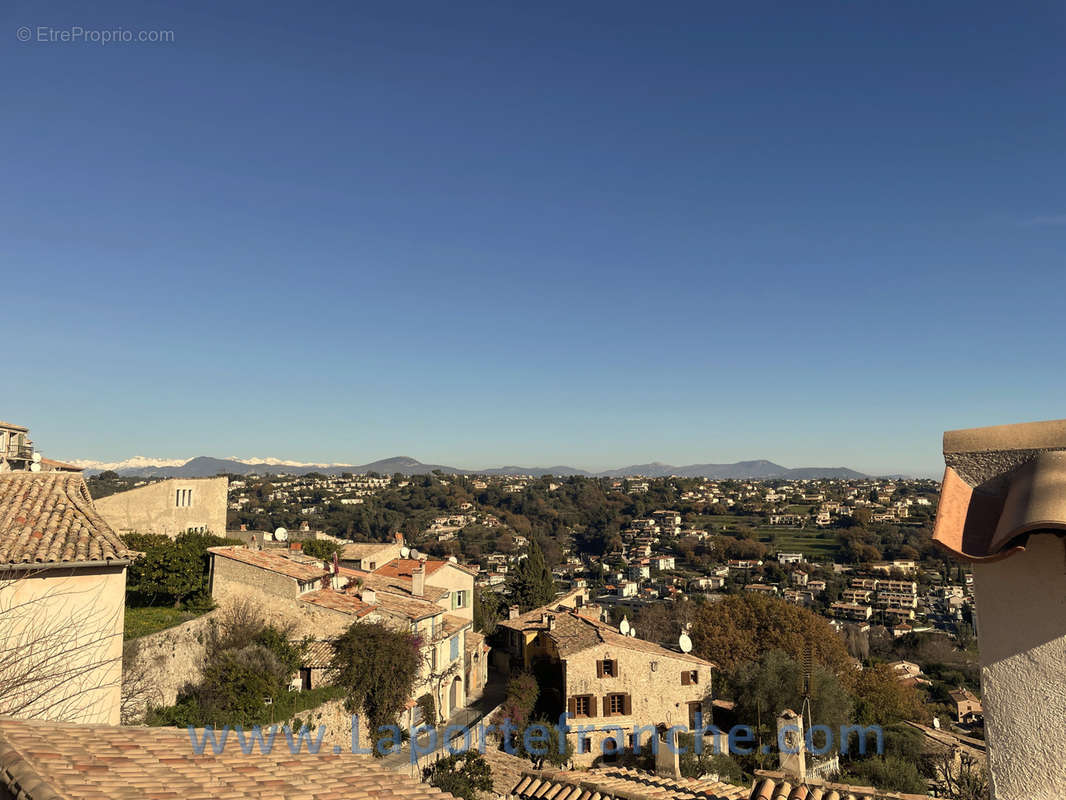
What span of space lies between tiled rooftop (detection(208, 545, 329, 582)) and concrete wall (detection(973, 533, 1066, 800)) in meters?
21.4

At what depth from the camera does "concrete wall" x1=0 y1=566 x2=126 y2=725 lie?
9688 mm

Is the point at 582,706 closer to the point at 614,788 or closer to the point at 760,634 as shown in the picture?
the point at 760,634

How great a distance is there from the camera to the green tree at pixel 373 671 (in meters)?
20.6

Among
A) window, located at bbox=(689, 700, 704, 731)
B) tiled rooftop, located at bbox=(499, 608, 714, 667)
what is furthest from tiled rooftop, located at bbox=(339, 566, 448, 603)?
window, located at bbox=(689, 700, 704, 731)

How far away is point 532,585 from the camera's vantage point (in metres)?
45.2

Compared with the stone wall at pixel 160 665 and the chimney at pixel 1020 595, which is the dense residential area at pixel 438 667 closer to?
the stone wall at pixel 160 665

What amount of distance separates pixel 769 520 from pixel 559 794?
4848 inches

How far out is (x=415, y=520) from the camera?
110938 mm

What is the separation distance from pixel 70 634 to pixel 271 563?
1298 cm

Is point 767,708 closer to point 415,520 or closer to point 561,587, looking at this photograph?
point 561,587

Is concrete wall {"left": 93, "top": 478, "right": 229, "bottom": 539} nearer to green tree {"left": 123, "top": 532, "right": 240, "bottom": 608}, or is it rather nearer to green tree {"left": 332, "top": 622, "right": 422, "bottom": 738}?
green tree {"left": 123, "top": 532, "right": 240, "bottom": 608}

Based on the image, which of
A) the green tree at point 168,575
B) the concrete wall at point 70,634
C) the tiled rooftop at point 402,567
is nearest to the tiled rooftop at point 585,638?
the tiled rooftop at point 402,567

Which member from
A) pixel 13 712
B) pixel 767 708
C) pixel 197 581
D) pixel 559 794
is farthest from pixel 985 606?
pixel 767 708

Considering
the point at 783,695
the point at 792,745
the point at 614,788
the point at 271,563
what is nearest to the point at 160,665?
the point at 271,563
